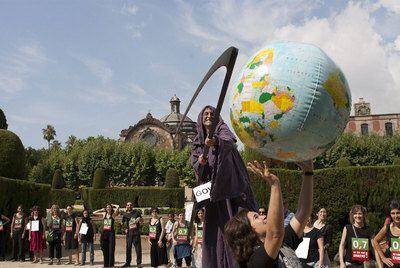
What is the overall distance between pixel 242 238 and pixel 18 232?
1551 centimetres

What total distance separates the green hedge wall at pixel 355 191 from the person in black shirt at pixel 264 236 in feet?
39.4

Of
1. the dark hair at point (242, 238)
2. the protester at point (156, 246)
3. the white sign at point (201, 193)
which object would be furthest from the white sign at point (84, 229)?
the dark hair at point (242, 238)

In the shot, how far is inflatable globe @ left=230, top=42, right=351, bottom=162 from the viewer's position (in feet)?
10.8

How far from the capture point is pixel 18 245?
17328mm

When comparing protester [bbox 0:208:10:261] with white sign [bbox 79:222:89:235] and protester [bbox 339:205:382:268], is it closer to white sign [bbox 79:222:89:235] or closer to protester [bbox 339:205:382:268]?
white sign [bbox 79:222:89:235]

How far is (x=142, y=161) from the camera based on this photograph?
6631cm

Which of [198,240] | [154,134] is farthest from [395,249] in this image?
[154,134]

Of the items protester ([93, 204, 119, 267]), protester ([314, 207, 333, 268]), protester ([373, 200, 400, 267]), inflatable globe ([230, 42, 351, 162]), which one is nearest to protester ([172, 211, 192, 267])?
protester ([93, 204, 119, 267])

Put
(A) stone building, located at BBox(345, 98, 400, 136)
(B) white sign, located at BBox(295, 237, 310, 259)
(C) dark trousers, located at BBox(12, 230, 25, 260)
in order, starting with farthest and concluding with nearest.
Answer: (A) stone building, located at BBox(345, 98, 400, 136)
(C) dark trousers, located at BBox(12, 230, 25, 260)
(B) white sign, located at BBox(295, 237, 310, 259)

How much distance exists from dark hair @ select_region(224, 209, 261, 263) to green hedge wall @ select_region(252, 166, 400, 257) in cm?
1234

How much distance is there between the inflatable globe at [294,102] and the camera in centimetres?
328

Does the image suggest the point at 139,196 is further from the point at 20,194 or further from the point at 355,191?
the point at 355,191

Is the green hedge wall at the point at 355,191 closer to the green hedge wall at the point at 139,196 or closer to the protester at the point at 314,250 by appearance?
the protester at the point at 314,250

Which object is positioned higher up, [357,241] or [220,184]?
[220,184]
